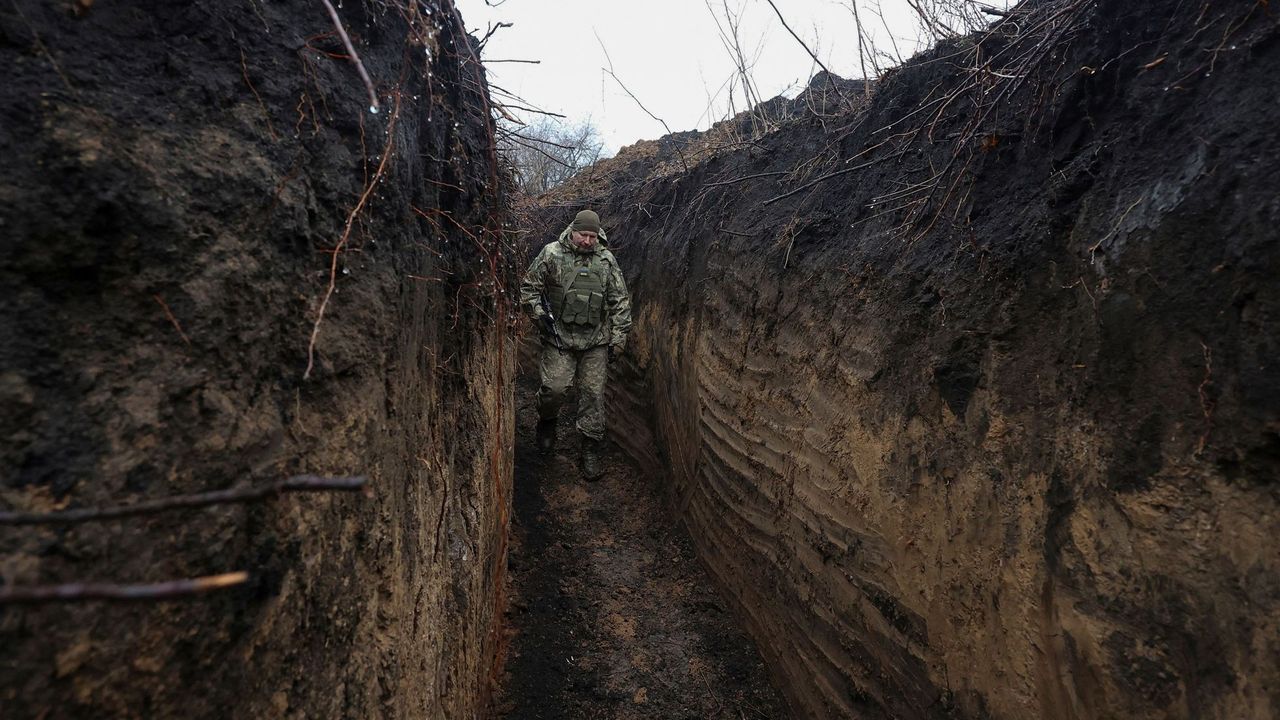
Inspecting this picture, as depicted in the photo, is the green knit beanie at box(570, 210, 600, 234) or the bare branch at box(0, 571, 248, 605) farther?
the green knit beanie at box(570, 210, 600, 234)

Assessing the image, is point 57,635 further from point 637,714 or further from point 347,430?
point 637,714

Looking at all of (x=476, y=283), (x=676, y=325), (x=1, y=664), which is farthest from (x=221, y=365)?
(x=676, y=325)

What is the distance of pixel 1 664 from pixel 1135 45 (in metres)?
3.05

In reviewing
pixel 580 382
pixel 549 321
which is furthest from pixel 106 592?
pixel 580 382

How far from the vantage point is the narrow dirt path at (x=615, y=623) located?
3252mm

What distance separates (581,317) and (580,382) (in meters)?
0.56

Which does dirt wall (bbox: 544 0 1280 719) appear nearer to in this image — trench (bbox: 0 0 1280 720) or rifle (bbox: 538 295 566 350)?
trench (bbox: 0 0 1280 720)

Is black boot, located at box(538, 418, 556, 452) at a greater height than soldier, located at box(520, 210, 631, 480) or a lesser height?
lesser

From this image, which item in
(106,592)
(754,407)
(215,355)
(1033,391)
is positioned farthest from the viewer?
(754,407)

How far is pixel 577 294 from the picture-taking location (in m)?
5.43

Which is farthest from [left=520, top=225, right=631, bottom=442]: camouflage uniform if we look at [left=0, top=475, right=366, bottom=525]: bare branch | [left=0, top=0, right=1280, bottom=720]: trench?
[left=0, top=475, right=366, bottom=525]: bare branch

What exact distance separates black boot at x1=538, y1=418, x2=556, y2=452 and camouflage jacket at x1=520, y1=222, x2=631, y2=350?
71 cm

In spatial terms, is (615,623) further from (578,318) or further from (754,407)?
(578,318)

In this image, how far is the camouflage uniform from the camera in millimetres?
5430
